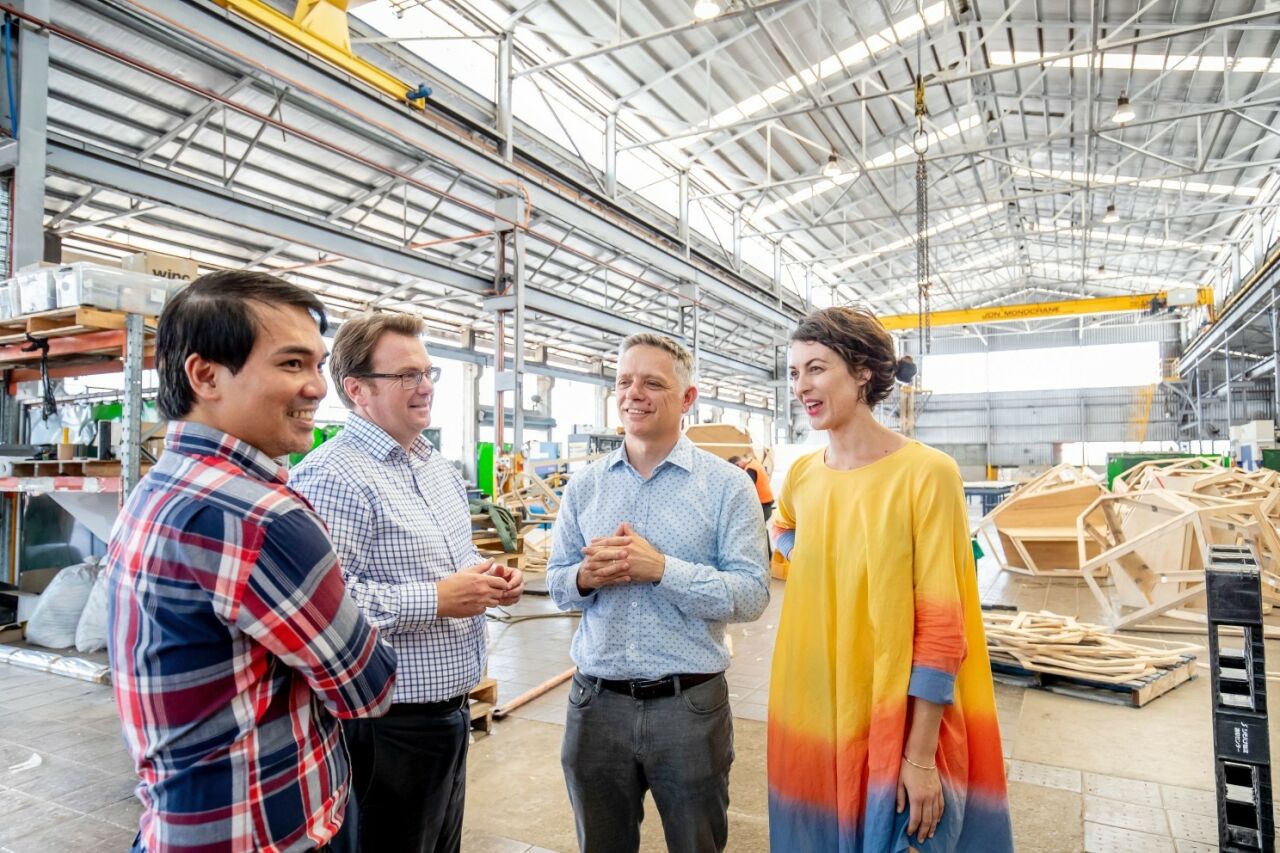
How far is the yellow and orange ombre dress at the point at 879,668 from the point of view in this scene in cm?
159

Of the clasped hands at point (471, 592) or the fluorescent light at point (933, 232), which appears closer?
the clasped hands at point (471, 592)

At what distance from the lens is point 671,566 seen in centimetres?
176

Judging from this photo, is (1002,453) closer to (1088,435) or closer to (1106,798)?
(1088,435)

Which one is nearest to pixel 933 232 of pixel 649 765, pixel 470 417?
pixel 470 417

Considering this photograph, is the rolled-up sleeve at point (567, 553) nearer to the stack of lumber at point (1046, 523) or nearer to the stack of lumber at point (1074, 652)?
the stack of lumber at point (1074, 652)

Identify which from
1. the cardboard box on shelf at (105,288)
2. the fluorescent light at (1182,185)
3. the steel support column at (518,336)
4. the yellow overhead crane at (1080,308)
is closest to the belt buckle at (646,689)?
the cardboard box on shelf at (105,288)

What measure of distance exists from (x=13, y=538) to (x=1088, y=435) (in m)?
33.1

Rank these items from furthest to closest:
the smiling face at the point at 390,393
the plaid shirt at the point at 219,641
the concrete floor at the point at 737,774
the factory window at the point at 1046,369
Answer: the factory window at the point at 1046,369
the concrete floor at the point at 737,774
the smiling face at the point at 390,393
the plaid shirt at the point at 219,641

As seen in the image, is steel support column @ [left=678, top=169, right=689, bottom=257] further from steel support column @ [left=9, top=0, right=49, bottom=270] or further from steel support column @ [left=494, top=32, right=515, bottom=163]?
steel support column @ [left=9, top=0, right=49, bottom=270]

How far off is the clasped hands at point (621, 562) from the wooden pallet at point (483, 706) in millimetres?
2565

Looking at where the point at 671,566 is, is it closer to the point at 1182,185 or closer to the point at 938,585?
the point at 938,585

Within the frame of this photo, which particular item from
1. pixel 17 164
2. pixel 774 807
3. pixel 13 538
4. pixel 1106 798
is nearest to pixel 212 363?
pixel 774 807

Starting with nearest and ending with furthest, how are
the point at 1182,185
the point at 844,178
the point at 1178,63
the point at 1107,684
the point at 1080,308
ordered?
1. the point at 1107,684
2. the point at 1178,63
3. the point at 844,178
4. the point at 1182,185
5. the point at 1080,308

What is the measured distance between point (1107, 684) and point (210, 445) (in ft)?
17.5
